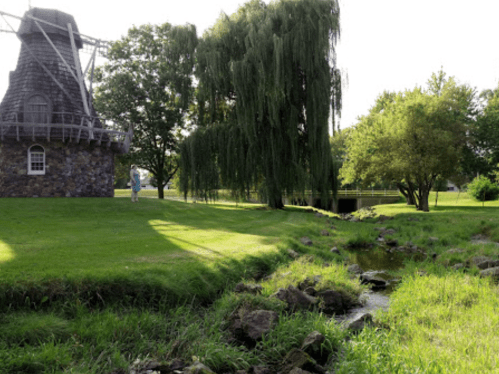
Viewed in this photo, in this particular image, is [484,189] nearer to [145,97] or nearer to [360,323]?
[145,97]

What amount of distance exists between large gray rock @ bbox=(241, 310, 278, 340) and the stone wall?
63.4 ft

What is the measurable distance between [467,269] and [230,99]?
1434cm

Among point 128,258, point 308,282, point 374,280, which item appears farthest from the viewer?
point 374,280

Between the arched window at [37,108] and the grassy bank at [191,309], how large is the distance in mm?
14186

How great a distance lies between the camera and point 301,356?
14.2 ft

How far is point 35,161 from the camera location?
835 inches

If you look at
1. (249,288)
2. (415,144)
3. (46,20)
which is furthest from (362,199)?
(249,288)

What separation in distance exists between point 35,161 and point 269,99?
14.7 m

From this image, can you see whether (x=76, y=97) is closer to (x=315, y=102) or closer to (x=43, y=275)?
(x=315, y=102)

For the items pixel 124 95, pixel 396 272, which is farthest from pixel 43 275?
pixel 124 95

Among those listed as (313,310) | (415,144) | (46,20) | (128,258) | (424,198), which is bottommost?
(313,310)

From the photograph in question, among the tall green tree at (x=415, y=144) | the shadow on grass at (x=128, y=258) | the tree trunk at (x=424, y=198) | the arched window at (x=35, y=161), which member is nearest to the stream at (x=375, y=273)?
the shadow on grass at (x=128, y=258)

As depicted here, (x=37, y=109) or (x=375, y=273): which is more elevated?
(x=37, y=109)

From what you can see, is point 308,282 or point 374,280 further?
point 374,280
